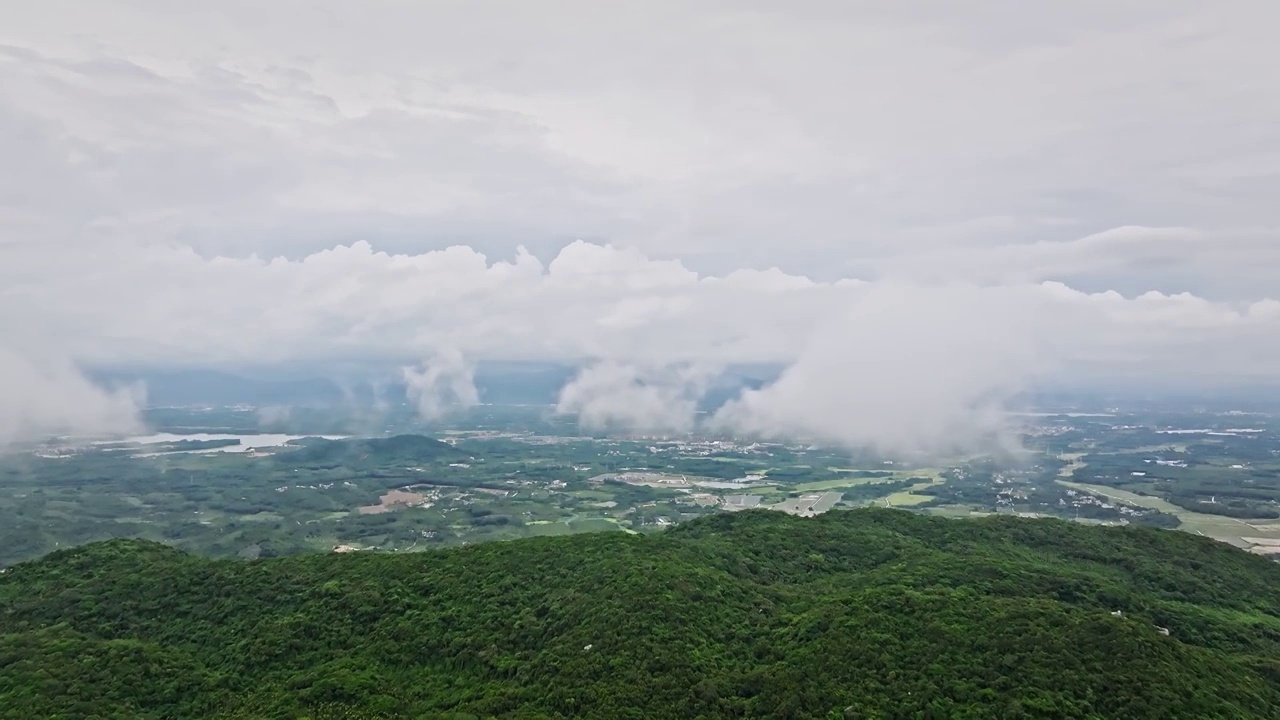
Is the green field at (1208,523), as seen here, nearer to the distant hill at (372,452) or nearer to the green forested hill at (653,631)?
the green forested hill at (653,631)

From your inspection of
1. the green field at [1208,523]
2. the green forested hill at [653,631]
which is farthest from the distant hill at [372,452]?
the green field at [1208,523]

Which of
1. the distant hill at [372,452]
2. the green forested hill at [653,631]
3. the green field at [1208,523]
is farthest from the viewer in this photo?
the distant hill at [372,452]

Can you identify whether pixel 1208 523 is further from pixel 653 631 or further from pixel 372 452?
pixel 372 452

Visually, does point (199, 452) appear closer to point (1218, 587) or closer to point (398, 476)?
point (398, 476)

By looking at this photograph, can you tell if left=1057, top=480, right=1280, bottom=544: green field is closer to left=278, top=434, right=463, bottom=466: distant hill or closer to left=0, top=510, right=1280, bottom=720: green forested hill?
left=0, top=510, right=1280, bottom=720: green forested hill

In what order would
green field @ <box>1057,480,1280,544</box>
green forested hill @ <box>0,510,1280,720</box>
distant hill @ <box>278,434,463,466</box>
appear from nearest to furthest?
1. green forested hill @ <box>0,510,1280,720</box>
2. green field @ <box>1057,480,1280,544</box>
3. distant hill @ <box>278,434,463,466</box>

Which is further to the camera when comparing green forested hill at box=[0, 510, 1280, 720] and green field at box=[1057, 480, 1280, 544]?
green field at box=[1057, 480, 1280, 544]

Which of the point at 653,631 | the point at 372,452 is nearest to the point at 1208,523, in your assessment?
the point at 653,631

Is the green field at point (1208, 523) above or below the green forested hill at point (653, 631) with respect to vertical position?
below

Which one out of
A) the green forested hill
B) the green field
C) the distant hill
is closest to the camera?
the green forested hill

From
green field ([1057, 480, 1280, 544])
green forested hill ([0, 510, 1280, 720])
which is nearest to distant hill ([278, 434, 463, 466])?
green forested hill ([0, 510, 1280, 720])
